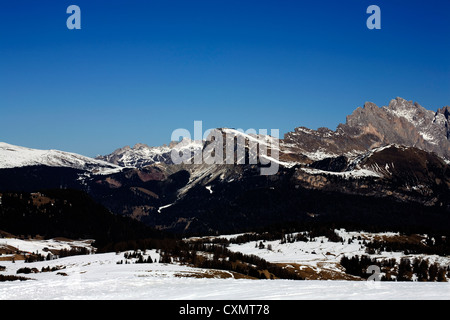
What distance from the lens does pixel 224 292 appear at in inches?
4313

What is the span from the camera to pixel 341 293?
98625 mm
